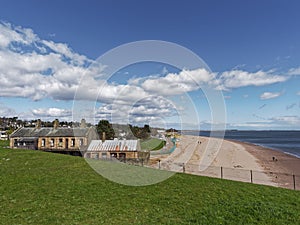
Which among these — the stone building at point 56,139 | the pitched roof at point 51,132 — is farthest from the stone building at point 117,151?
the pitched roof at point 51,132

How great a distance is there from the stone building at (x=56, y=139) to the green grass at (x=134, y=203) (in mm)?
27422

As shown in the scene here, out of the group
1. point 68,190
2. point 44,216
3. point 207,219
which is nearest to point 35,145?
point 68,190

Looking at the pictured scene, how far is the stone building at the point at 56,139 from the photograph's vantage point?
39750 millimetres

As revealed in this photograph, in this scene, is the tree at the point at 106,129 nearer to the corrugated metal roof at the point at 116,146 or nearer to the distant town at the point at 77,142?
the distant town at the point at 77,142

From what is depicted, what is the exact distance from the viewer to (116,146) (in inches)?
1325

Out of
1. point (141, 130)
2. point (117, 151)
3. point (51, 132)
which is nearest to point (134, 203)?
point (141, 130)

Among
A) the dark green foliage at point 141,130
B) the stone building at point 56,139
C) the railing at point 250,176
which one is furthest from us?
the stone building at point 56,139

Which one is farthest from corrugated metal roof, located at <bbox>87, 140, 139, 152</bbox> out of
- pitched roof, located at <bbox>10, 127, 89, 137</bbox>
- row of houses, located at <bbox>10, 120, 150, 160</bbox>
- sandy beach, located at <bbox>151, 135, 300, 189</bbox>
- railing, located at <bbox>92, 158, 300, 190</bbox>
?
pitched roof, located at <bbox>10, 127, 89, 137</bbox>

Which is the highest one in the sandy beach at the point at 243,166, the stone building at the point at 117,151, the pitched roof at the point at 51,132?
the pitched roof at the point at 51,132

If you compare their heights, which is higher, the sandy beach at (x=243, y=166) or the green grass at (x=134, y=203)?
the green grass at (x=134, y=203)

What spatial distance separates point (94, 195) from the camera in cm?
984

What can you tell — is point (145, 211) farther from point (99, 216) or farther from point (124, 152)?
point (124, 152)

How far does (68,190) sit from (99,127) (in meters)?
45.0

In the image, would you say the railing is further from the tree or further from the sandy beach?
the tree
